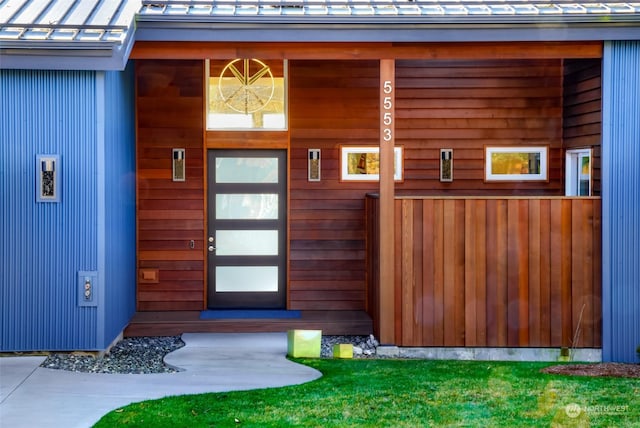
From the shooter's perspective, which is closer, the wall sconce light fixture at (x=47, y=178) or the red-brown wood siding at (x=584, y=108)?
the wall sconce light fixture at (x=47, y=178)

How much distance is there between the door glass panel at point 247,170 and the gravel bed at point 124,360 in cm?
Result: 225

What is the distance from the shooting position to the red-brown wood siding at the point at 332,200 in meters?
10.8

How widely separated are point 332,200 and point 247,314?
5.75ft

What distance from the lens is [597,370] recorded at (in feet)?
27.1

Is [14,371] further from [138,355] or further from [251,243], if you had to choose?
[251,243]

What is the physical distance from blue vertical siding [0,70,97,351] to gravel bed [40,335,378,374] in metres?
0.22

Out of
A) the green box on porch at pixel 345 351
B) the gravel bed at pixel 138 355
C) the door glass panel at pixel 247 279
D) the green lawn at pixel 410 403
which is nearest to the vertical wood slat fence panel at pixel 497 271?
the green box on porch at pixel 345 351

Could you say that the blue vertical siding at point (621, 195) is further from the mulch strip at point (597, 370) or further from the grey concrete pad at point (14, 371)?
the grey concrete pad at point (14, 371)

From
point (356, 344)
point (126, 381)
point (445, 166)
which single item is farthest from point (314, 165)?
point (126, 381)

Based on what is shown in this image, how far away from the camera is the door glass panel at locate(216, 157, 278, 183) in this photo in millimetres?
10852

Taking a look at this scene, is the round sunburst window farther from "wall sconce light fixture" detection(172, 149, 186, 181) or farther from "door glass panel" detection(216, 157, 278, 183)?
"wall sconce light fixture" detection(172, 149, 186, 181)

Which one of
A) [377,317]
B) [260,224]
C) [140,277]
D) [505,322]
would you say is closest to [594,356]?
[505,322]

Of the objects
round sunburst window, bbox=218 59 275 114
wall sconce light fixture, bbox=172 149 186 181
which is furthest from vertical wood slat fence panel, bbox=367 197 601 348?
wall sconce light fixture, bbox=172 149 186 181

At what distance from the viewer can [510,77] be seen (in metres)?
10.9
